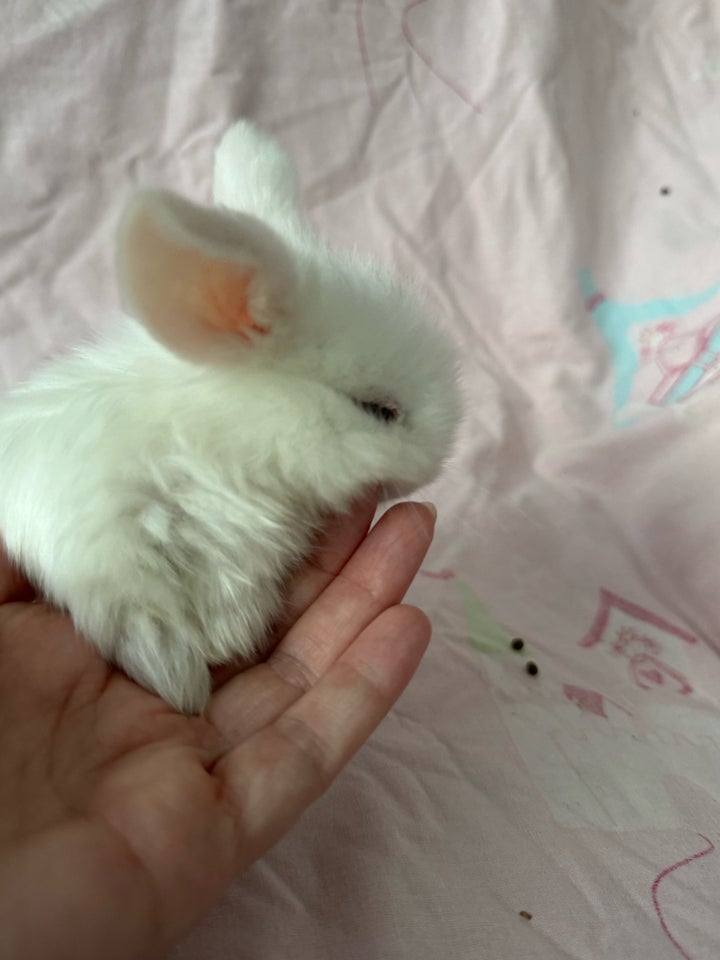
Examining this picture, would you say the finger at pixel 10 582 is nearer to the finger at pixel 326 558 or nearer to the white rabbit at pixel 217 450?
the white rabbit at pixel 217 450

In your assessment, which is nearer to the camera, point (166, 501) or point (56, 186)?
point (166, 501)

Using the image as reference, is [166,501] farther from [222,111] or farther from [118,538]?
[222,111]

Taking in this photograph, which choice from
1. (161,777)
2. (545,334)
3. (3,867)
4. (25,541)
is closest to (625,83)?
(545,334)

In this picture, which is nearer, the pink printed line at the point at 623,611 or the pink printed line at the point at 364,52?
the pink printed line at the point at 623,611

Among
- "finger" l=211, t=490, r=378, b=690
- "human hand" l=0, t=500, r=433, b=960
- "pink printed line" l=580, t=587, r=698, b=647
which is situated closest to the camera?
"human hand" l=0, t=500, r=433, b=960

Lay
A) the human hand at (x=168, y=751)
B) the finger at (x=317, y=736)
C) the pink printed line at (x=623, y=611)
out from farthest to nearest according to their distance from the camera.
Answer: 1. the pink printed line at (x=623, y=611)
2. the finger at (x=317, y=736)
3. the human hand at (x=168, y=751)

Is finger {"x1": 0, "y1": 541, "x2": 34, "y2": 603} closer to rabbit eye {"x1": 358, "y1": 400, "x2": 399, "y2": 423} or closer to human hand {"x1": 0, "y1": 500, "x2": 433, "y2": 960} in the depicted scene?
human hand {"x1": 0, "y1": 500, "x2": 433, "y2": 960}

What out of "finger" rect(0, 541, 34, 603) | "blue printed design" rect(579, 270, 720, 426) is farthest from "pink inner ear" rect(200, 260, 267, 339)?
"blue printed design" rect(579, 270, 720, 426)

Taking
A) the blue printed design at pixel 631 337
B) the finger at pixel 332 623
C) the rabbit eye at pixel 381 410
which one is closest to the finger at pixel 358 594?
the finger at pixel 332 623
